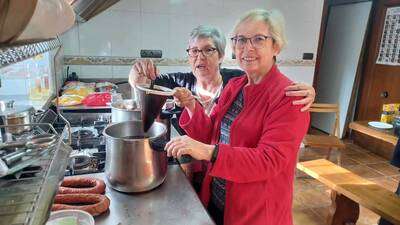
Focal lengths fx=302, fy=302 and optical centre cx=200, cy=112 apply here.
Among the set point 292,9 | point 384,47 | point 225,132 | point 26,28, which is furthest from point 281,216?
point 384,47

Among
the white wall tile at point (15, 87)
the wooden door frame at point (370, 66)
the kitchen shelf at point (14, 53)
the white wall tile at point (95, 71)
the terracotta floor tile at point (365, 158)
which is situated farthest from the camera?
the wooden door frame at point (370, 66)

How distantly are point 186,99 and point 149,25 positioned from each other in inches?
77.7

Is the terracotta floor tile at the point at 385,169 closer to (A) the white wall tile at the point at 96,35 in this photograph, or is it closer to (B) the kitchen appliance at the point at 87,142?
(B) the kitchen appliance at the point at 87,142

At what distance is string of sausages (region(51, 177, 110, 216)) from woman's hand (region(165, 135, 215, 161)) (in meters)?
0.23

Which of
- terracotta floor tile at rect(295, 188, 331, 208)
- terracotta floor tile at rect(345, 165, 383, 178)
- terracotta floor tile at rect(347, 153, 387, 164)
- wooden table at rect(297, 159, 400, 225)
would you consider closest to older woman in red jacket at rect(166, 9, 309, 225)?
wooden table at rect(297, 159, 400, 225)

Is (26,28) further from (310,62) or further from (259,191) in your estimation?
(310,62)

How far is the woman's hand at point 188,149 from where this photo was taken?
80 cm

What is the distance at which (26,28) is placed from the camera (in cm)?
32

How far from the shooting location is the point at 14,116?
3.30ft

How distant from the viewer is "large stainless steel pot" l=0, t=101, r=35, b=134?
3.20 feet

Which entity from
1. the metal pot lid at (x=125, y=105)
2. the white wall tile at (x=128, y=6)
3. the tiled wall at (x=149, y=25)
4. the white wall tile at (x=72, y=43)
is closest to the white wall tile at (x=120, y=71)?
the tiled wall at (x=149, y=25)

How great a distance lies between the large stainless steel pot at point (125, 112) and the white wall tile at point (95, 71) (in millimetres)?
1595

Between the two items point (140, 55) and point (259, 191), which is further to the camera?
point (140, 55)

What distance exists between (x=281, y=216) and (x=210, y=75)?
763 millimetres
